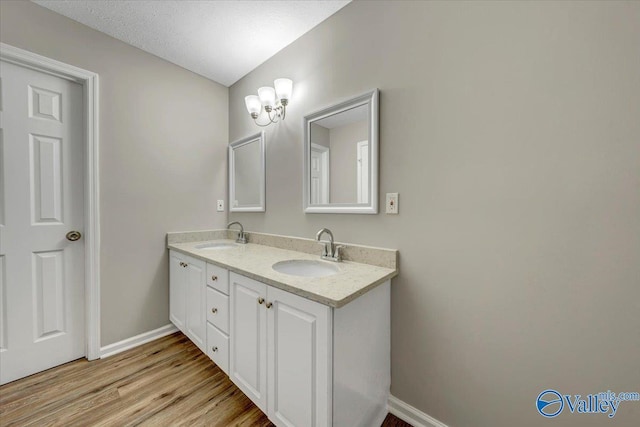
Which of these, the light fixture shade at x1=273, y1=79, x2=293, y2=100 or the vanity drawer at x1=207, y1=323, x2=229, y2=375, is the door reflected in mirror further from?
the vanity drawer at x1=207, y1=323, x2=229, y2=375

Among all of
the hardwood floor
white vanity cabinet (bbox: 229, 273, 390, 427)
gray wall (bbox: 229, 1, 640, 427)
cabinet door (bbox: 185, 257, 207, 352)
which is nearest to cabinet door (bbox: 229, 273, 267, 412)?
white vanity cabinet (bbox: 229, 273, 390, 427)

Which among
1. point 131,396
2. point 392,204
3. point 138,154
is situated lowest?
point 131,396

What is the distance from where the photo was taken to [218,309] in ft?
4.71

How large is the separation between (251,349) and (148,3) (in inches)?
83.1

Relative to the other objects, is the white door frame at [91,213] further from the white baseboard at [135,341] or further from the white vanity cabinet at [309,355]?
the white vanity cabinet at [309,355]

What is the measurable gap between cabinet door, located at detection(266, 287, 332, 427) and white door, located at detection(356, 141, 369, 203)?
0.68 metres

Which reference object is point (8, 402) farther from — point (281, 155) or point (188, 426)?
point (281, 155)

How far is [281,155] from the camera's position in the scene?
6.11ft

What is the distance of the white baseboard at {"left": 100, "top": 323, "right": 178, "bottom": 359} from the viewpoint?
172 cm

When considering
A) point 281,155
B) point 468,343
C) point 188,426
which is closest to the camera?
point 468,343

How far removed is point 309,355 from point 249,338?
0.43m

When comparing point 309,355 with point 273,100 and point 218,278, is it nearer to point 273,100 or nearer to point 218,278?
point 218,278

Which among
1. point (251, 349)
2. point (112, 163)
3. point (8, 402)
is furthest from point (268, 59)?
point (8, 402)

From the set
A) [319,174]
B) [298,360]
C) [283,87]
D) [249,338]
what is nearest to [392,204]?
[319,174]
